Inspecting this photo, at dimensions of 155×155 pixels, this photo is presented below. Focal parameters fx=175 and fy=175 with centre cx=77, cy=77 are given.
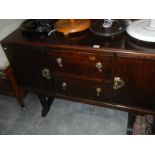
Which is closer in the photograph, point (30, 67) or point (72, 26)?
point (72, 26)

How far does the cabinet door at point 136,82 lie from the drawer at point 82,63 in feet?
0.19

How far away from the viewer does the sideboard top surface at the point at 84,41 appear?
2.88 feet

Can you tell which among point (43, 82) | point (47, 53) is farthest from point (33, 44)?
point (43, 82)

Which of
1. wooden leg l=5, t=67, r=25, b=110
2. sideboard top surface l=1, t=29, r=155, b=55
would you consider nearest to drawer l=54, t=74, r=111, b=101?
sideboard top surface l=1, t=29, r=155, b=55

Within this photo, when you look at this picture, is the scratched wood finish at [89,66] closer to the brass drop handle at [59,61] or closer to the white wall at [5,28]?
the brass drop handle at [59,61]

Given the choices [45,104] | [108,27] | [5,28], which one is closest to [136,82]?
[108,27]

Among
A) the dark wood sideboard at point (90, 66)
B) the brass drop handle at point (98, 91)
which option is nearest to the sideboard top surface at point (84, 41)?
the dark wood sideboard at point (90, 66)

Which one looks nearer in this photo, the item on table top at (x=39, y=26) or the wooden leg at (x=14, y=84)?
the item on table top at (x=39, y=26)

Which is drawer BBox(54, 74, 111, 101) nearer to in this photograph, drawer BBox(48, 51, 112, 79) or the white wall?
drawer BBox(48, 51, 112, 79)

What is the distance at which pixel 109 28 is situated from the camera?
1019mm

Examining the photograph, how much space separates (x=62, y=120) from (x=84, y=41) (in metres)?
0.76

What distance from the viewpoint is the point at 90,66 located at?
3.28ft

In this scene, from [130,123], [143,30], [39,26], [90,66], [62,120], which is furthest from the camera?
[62,120]

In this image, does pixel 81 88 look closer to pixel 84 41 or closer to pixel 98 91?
pixel 98 91
